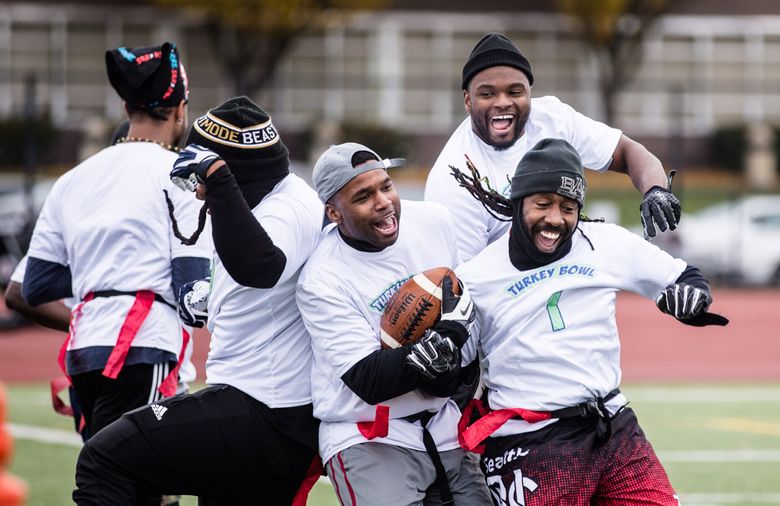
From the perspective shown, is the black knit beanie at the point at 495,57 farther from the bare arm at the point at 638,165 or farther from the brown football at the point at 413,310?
the brown football at the point at 413,310

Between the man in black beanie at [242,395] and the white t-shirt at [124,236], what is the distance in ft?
2.25

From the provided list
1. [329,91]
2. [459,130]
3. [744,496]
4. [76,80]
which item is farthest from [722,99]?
[459,130]

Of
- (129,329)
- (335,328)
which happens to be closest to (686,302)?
(335,328)

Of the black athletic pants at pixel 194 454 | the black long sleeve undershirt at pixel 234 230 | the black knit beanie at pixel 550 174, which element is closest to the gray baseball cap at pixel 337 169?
the black long sleeve undershirt at pixel 234 230

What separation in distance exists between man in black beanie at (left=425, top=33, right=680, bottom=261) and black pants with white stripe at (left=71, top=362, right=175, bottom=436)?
1.47 metres

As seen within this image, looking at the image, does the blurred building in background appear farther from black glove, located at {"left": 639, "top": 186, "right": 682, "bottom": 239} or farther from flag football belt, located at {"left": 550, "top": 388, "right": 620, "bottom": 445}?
flag football belt, located at {"left": 550, "top": 388, "right": 620, "bottom": 445}

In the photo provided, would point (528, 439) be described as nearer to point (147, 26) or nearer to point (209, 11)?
point (209, 11)

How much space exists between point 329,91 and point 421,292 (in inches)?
1208

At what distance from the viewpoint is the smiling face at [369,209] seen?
189 inches

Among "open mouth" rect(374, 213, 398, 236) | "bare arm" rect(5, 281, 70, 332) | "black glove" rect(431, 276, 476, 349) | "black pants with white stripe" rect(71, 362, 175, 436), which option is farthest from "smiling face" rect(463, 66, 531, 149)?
"bare arm" rect(5, 281, 70, 332)

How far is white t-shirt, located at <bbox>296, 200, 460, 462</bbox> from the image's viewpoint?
474 cm

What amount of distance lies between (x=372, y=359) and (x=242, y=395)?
0.61 metres

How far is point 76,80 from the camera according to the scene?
33906mm

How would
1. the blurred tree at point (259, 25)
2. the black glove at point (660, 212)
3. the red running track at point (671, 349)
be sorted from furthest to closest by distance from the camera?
the blurred tree at point (259, 25) < the red running track at point (671, 349) < the black glove at point (660, 212)
